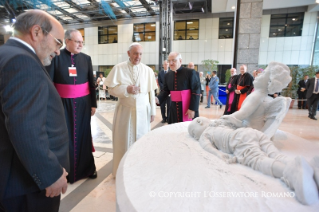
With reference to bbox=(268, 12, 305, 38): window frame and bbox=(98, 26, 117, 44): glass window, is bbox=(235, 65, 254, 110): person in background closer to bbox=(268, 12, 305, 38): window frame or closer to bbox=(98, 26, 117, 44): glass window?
bbox=(268, 12, 305, 38): window frame

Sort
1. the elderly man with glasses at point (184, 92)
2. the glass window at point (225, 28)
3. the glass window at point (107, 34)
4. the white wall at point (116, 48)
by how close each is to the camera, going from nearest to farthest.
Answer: the elderly man with glasses at point (184, 92) → the glass window at point (225, 28) → the white wall at point (116, 48) → the glass window at point (107, 34)

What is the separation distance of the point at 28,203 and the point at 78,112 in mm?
1500

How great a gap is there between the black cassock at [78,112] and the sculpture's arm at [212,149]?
1.70 meters

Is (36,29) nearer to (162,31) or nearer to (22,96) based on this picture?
(22,96)

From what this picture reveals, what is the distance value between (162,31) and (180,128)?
9474mm

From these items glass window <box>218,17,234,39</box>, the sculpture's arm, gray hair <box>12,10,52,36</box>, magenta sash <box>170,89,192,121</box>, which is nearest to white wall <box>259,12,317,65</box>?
glass window <box>218,17,234,39</box>

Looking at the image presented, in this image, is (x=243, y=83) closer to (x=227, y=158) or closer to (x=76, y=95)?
(x=227, y=158)

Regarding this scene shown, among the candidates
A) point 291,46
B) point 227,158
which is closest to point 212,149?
point 227,158

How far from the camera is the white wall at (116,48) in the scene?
1545 centimetres

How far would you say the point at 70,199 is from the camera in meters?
2.20

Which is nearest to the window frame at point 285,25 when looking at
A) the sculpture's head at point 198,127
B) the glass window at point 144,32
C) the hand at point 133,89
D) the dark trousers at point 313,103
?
the dark trousers at point 313,103

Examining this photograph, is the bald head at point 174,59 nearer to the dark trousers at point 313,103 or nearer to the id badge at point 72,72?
the id badge at point 72,72

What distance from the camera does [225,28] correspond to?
45.6ft

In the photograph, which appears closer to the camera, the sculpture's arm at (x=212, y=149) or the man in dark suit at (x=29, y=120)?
the man in dark suit at (x=29, y=120)
